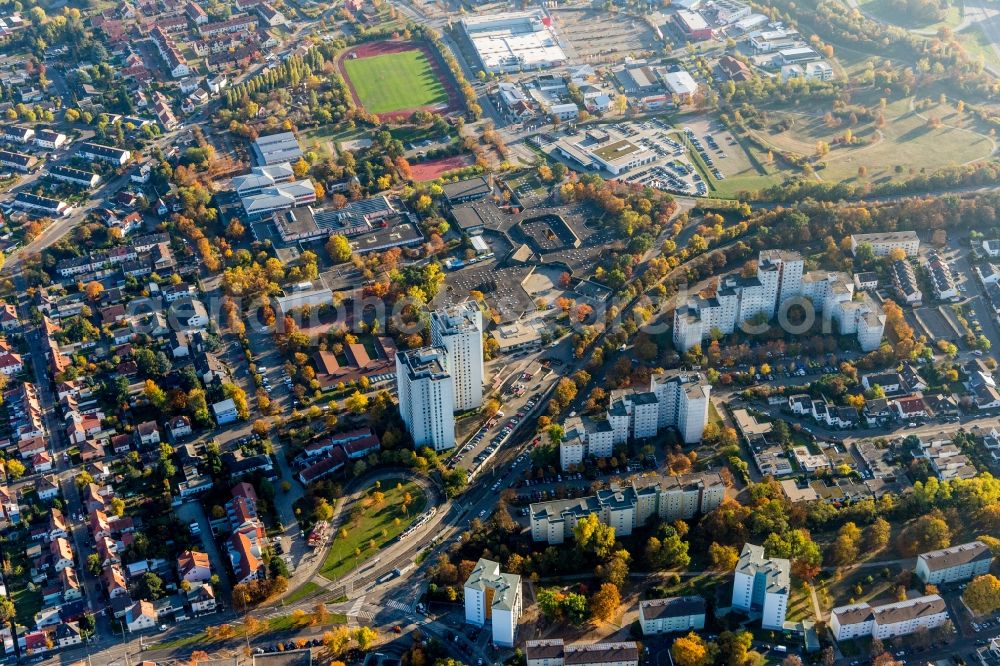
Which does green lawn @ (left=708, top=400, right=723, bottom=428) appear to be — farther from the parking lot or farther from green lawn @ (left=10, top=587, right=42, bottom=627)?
green lawn @ (left=10, top=587, right=42, bottom=627)

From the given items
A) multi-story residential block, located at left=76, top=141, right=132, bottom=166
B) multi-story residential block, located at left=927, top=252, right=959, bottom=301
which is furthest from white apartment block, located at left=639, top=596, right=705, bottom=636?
multi-story residential block, located at left=76, top=141, right=132, bottom=166

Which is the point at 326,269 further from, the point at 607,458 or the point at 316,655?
the point at 316,655

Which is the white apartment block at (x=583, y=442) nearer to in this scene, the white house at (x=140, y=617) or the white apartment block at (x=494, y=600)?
the white apartment block at (x=494, y=600)

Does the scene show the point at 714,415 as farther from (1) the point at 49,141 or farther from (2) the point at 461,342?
(1) the point at 49,141

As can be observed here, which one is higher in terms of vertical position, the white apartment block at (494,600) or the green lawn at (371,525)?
the green lawn at (371,525)

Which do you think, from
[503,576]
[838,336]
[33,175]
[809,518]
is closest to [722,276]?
[838,336]

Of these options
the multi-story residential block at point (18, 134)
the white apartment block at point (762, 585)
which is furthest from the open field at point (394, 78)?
the white apartment block at point (762, 585)
